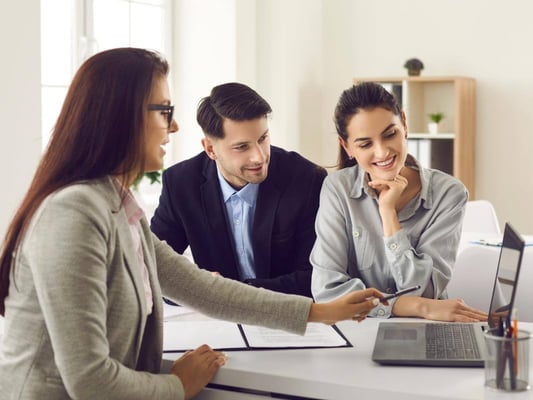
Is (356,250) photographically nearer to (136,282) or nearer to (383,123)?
(383,123)

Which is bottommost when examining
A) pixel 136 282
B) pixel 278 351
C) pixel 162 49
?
pixel 278 351

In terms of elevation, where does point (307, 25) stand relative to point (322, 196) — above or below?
above

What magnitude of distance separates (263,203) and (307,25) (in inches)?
126

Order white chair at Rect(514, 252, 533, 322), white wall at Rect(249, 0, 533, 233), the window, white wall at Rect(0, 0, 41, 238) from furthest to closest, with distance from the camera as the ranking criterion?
white wall at Rect(249, 0, 533, 233)
the window
white wall at Rect(0, 0, 41, 238)
white chair at Rect(514, 252, 533, 322)

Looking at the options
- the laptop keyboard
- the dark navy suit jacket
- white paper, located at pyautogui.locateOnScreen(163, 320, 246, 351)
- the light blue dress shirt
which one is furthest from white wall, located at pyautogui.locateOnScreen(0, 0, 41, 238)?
the laptop keyboard

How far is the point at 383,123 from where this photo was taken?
8.18 feet

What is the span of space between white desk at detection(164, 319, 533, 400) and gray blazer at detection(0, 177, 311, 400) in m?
0.16

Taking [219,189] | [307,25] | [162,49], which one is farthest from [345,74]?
[219,189]

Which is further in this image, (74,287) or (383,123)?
(383,123)

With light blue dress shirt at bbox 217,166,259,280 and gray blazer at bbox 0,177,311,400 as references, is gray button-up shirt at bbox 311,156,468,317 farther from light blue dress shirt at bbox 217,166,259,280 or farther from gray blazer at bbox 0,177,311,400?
gray blazer at bbox 0,177,311,400

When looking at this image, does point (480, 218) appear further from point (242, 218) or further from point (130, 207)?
point (130, 207)

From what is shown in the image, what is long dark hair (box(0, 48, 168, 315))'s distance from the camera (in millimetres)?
1677

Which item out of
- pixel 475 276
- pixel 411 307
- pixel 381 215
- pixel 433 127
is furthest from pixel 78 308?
pixel 433 127

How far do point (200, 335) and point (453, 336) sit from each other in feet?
1.98
